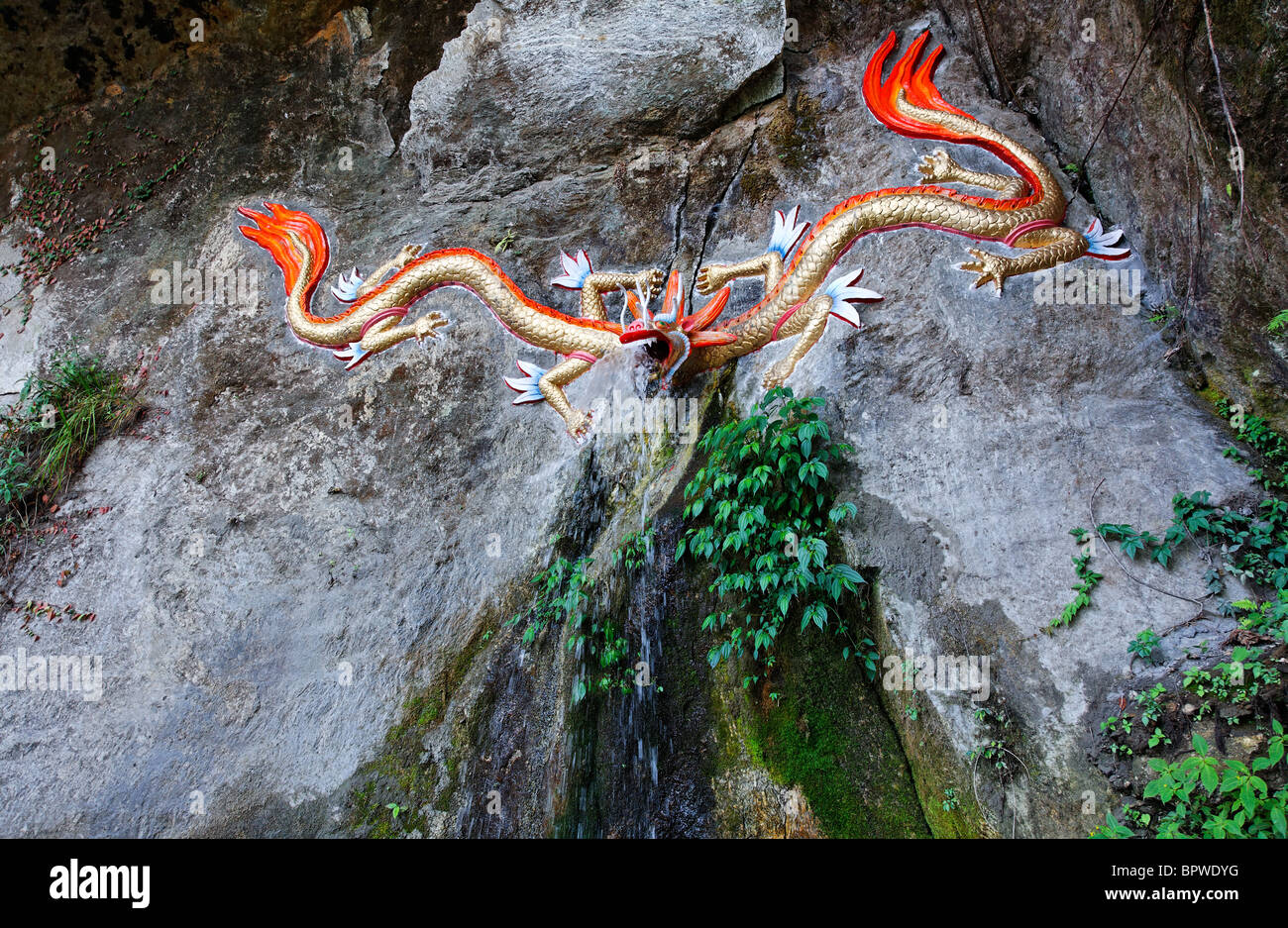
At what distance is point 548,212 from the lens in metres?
5.47

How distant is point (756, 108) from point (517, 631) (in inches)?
153

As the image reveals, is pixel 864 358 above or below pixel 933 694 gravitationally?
above

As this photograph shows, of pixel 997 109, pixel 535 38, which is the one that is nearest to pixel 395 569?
pixel 535 38

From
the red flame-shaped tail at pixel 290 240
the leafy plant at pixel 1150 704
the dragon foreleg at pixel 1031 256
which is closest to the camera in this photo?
the leafy plant at pixel 1150 704

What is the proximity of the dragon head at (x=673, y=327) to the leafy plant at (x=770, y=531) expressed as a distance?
2.32 feet

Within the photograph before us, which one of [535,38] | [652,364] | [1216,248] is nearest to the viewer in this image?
[1216,248]

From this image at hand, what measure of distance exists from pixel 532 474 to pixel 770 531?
1.70 m

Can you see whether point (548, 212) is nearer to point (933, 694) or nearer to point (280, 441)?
point (280, 441)

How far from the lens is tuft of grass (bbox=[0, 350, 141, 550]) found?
504cm

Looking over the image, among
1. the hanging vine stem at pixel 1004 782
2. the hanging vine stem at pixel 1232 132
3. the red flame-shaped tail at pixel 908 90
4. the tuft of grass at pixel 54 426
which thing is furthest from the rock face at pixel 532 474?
the hanging vine stem at pixel 1232 132

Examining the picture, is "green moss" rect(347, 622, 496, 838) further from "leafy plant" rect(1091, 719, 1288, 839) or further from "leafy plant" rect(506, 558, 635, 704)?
A: "leafy plant" rect(1091, 719, 1288, 839)

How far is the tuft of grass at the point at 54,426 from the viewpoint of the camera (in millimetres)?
5043

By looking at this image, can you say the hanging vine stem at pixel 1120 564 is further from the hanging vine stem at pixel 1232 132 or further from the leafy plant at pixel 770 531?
the hanging vine stem at pixel 1232 132
